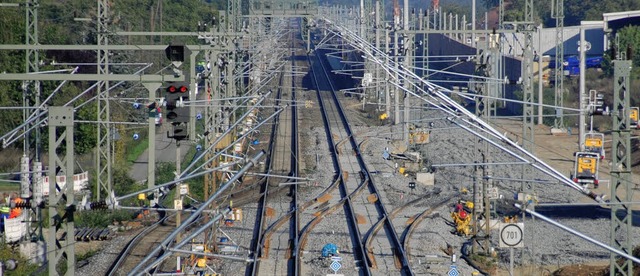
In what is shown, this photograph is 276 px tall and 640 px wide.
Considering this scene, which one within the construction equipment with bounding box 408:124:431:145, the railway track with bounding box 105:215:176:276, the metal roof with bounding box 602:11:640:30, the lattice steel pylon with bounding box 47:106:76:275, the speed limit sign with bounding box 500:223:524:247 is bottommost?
the railway track with bounding box 105:215:176:276

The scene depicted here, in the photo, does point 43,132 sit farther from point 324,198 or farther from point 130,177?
point 324,198

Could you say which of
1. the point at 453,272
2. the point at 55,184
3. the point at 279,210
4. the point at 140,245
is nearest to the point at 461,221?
the point at 279,210

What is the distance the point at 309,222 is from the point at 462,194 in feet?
15.5

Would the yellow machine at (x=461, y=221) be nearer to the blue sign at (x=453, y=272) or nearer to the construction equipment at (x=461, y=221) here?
the construction equipment at (x=461, y=221)

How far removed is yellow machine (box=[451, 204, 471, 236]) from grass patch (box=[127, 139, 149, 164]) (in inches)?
450

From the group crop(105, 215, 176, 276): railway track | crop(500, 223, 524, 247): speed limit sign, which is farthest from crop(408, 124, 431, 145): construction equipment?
crop(500, 223, 524, 247): speed limit sign

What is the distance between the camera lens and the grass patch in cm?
3042

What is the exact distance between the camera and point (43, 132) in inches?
1062

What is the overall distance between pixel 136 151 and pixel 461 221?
1414cm

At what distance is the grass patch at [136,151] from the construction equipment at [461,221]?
37.5 ft

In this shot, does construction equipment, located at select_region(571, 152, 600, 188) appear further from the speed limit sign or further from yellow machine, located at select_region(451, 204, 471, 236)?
yellow machine, located at select_region(451, 204, 471, 236)

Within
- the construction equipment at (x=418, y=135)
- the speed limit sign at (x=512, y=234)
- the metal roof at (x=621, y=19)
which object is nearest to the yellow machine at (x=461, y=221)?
the speed limit sign at (x=512, y=234)

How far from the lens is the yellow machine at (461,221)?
2028cm

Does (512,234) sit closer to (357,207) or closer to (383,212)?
(383,212)
